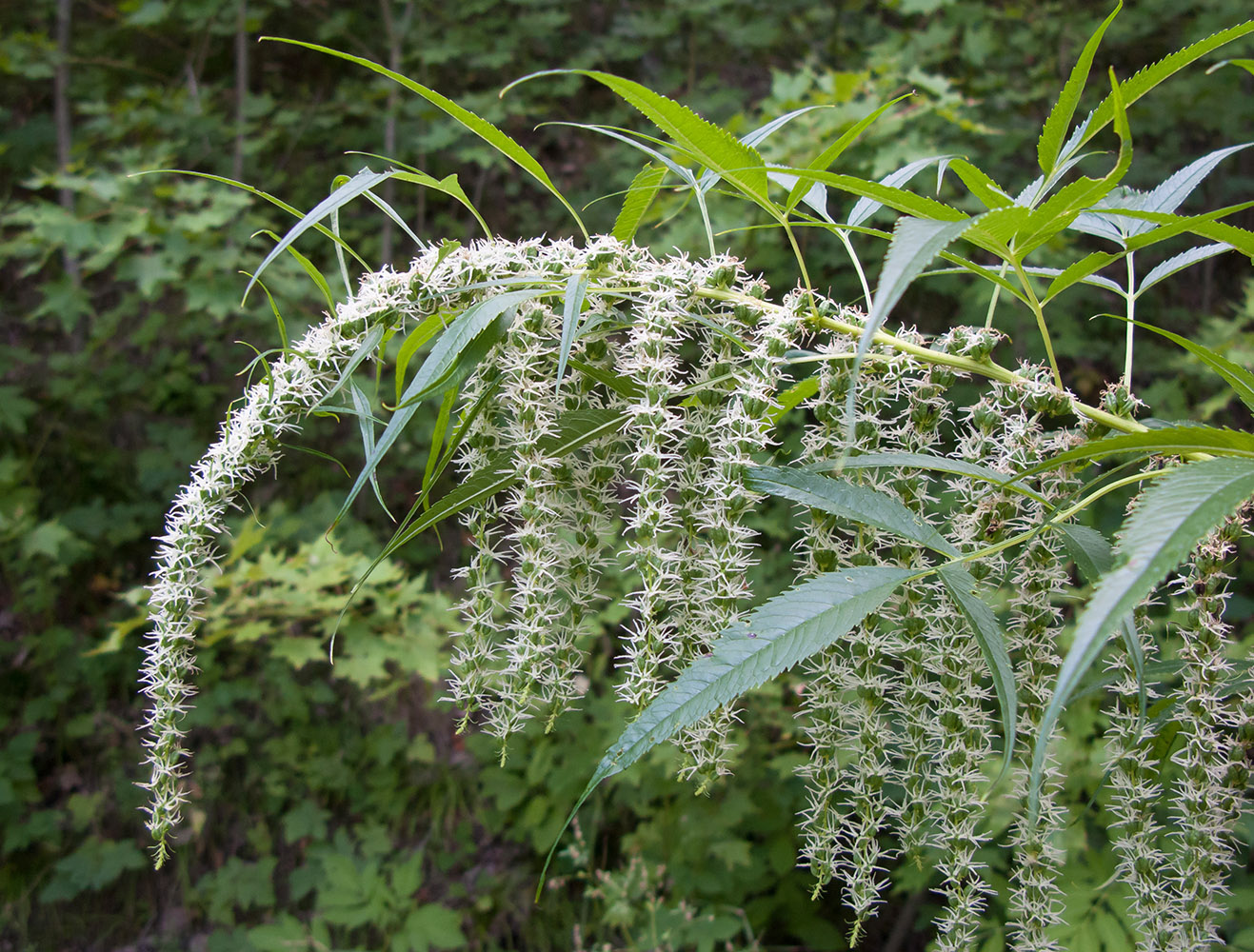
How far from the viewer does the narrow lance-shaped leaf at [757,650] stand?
1.69 ft

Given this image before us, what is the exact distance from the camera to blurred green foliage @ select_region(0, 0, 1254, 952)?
8.31 feet

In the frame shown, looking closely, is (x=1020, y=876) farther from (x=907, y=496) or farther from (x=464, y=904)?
(x=464, y=904)

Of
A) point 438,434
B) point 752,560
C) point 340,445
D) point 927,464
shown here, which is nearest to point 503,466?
point 438,434

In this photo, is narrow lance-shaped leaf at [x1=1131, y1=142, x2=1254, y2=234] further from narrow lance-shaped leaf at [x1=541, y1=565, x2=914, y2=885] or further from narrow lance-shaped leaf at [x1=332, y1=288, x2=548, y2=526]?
narrow lance-shaped leaf at [x1=332, y1=288, x2=548, y2=526]

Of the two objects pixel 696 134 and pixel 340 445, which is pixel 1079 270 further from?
pixel 340 445

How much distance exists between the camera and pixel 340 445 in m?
3.75

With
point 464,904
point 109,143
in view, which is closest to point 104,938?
point 464,904

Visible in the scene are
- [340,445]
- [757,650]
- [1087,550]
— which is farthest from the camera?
[340,445]

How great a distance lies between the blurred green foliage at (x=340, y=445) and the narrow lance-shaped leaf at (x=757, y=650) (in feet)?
5.36

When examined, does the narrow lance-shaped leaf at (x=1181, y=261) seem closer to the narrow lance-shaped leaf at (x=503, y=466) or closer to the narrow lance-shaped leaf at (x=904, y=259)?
the narrow lance-shaped leaf at (x=904, y=259)

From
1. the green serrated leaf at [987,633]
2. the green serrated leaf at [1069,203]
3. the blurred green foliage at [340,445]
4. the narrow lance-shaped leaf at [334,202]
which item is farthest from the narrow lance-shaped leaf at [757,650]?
the blurred green foliage at [340,445]

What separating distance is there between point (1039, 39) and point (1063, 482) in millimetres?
3535

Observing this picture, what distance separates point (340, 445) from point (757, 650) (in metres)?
3.48

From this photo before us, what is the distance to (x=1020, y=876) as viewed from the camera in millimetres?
693
